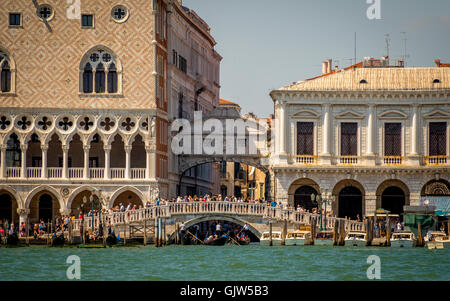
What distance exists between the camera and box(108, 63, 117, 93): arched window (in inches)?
2231

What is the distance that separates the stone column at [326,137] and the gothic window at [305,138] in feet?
2.04

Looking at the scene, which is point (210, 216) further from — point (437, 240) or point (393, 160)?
A: point (437, 240)

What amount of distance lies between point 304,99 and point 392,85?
4482 millimetres

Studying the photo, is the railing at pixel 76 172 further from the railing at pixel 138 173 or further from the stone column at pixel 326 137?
the stone column at pixel 326 137

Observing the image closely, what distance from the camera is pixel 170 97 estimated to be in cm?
5925

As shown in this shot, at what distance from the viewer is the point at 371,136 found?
57.0m

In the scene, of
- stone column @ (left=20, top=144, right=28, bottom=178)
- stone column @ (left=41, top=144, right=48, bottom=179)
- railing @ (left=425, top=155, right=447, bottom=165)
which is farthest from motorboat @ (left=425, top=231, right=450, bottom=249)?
stone column @ (left=20, top=144, right=28, bottom=178)

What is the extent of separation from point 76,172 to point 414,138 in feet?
54.8

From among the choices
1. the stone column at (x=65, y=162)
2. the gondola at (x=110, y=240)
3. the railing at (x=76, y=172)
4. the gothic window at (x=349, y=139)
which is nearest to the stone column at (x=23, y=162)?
the stone column at (x=65, y=162)

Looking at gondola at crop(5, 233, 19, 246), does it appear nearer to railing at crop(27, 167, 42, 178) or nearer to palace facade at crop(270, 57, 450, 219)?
railing at crop(27, 167, 42, 178)

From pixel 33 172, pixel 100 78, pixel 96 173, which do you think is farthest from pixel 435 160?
pixel 33 172
